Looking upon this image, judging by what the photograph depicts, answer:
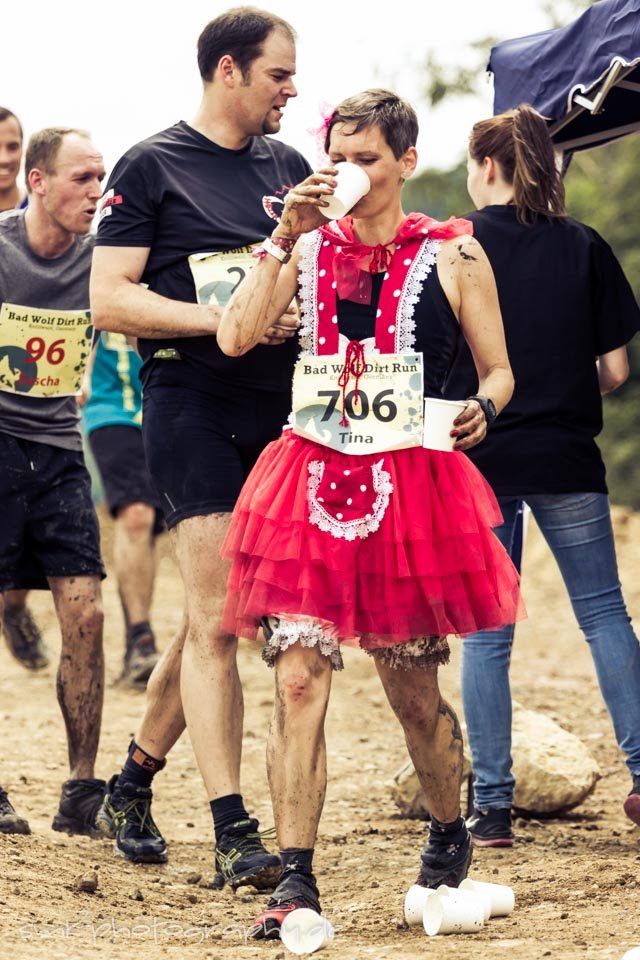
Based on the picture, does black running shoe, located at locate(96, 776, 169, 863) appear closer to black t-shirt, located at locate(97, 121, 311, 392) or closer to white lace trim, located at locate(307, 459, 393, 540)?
black t-shirt, located at locate(97, 121, 311, 392)

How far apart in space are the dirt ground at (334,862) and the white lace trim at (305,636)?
72 cm

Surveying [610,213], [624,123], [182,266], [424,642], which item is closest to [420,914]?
[424,642]

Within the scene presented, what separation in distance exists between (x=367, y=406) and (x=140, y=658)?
489cm

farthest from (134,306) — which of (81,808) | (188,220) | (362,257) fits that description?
(81,808)

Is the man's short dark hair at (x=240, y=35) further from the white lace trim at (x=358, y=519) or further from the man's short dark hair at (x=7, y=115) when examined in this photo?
the man's short dark hair at (x=7, y=115)

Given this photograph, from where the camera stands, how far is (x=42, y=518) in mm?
5422

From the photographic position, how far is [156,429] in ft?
15.6

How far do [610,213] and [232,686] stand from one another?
20174 mm

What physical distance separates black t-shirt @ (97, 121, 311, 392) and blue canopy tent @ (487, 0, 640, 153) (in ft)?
4.27

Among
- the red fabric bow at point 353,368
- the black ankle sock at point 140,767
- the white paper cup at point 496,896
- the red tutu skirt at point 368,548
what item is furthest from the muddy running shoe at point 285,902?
the black ankle sock at point 140,767

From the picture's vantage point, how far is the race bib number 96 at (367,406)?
3.90 meters

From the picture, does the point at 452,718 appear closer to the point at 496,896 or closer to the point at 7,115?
the point at 496,896

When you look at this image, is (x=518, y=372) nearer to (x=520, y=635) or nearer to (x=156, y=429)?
(x=156, y=429)

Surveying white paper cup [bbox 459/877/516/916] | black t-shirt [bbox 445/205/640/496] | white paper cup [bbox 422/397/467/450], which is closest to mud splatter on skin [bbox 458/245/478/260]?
white paper cup [bbox 422/397/467/450]
